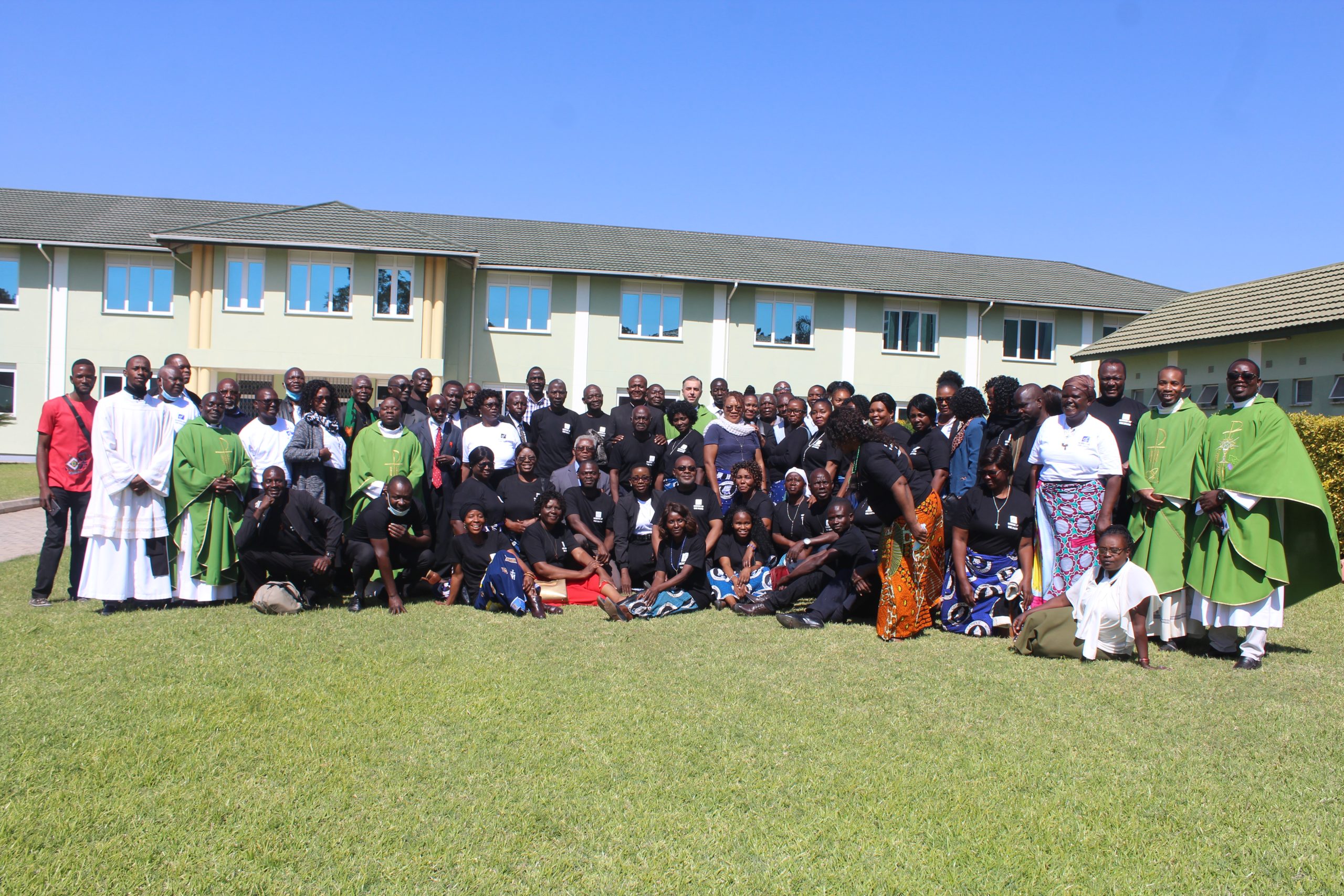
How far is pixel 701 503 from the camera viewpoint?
9.25m

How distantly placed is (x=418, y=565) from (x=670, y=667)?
345 centimetres

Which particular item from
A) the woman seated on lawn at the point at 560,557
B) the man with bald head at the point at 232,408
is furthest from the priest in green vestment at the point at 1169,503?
the man with bald head at the point at 232,408

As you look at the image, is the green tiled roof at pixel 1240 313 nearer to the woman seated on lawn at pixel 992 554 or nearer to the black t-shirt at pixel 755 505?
the woman seated on lawn at pixel 992 554

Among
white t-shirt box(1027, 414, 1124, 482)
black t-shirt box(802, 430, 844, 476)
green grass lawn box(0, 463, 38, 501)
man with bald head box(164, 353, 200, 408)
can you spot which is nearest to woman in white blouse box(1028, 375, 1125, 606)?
white t-shirt box(1027, 414, 1124, 482)

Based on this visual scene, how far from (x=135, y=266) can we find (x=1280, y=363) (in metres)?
27.4

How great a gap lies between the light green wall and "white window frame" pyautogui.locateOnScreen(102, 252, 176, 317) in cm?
2427

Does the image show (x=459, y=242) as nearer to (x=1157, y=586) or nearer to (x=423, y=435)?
(x=423, y=435)

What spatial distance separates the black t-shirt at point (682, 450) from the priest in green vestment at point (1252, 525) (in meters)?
4.74

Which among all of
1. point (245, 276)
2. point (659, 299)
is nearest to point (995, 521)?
point (659, 299)

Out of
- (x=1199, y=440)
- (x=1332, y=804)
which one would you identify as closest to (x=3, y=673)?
(x=1332, y=804)

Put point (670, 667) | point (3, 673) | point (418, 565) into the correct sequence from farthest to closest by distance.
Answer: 1. point (418, 565)
2. point (670, 667)
3. point (3, 673)

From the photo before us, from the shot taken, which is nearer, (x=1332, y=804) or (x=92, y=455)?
(x=1332, y=804)

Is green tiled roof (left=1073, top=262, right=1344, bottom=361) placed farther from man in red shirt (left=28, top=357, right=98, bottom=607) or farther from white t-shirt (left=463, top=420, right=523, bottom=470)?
man in red shirt (left=28, top=357, right=98, bottom=607)

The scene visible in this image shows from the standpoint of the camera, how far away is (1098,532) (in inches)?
283
